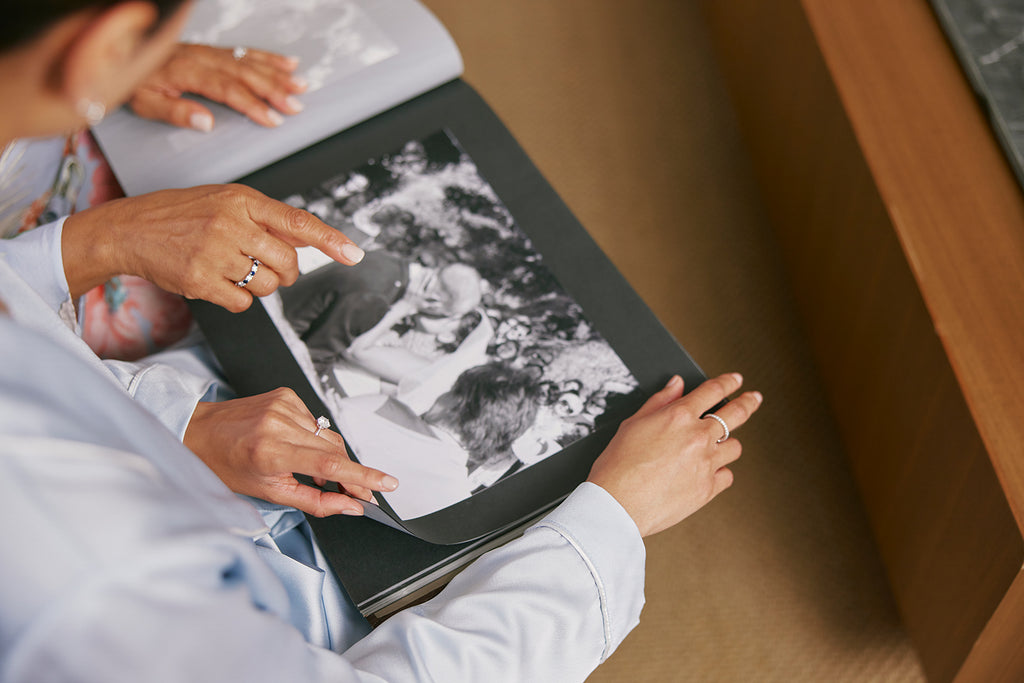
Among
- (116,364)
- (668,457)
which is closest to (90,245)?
(116,364)

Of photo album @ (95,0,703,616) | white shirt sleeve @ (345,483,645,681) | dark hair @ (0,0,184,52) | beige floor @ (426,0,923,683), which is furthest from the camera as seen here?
beige floor @ (426,0,923,683)

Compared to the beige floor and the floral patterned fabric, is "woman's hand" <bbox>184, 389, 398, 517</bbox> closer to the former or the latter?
the floral patterned fabric

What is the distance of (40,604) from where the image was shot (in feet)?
1.18

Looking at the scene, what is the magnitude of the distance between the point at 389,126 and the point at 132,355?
1.33 ft

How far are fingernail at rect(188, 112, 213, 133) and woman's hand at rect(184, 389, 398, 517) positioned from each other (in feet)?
1.28

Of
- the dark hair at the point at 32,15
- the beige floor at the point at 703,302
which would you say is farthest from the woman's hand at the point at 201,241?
the beige floor at the point at 703,302

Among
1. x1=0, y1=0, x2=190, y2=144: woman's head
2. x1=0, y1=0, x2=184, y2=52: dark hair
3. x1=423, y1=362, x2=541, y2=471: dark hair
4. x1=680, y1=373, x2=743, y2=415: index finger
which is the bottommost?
x1=680, y1=373, x2=743, y2=415: index finger

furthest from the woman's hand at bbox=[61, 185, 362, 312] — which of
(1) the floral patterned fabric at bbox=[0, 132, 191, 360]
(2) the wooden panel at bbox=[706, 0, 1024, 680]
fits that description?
(2) the wooden panel at bbox=[706, 0, 1024, 680]

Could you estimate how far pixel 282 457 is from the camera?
25.2 inches

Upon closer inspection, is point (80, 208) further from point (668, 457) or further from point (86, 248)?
point (668, 457)

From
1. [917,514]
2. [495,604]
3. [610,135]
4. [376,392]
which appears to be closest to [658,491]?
[495,604]

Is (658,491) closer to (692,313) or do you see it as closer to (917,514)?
(917,514)

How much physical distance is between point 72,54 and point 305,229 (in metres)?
0.39

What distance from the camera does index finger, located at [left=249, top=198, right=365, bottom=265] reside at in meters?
0.72
